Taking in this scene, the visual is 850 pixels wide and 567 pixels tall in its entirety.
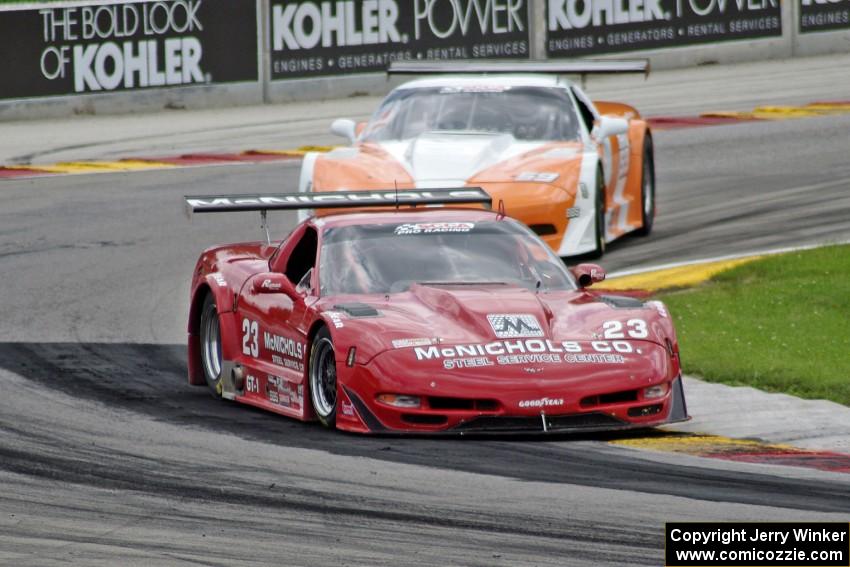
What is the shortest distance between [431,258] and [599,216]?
510 centimetres

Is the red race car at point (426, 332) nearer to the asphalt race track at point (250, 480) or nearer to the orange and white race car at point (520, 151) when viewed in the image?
the asphalt race track at point (250, 480)

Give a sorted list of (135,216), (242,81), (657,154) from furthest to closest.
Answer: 1. (242,81)
2. (657,154)
3. (135,216)

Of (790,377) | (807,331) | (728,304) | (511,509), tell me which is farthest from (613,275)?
(511,509)

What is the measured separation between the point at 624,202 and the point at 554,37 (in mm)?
11759

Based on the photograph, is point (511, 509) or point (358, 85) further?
point (358, 85)

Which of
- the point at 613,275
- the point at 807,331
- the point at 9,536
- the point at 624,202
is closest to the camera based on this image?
the point at 9,536

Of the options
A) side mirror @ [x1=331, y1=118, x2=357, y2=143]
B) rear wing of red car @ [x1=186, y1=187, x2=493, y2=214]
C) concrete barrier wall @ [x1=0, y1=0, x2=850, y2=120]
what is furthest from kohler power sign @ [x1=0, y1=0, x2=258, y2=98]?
rear wing of red car @ [x1=186, y1=187, x2=493, y2=214]

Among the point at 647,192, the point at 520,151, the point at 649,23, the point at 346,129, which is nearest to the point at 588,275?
the point at 520,151

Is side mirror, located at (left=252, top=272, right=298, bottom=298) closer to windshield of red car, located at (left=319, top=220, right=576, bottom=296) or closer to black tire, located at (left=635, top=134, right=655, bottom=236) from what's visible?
windshield of red car, located at (left=319, top=220, right=576, bottom=296)

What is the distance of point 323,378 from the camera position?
396 inches

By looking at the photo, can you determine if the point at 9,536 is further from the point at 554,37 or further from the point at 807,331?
the point at 554,37

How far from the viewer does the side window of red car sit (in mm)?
11281

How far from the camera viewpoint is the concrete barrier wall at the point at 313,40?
25.3 meters

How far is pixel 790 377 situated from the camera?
11086mm
